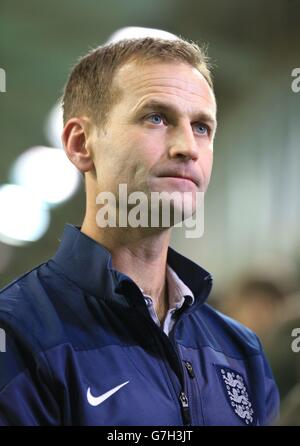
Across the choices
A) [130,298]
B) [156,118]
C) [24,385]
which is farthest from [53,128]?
[24,385]

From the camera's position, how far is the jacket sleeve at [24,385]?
1.94 ft

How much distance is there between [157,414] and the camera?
656 mm

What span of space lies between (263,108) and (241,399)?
137cm

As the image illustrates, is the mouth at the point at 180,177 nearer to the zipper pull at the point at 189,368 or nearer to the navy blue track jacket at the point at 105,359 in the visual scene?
the navy blue track jacket at the point at 105,359

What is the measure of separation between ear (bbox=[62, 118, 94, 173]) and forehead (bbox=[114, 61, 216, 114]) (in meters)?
0.09

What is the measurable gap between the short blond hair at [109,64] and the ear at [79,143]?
0.02 m

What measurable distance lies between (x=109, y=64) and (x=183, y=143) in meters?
0.20

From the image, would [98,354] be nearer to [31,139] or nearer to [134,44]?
[134,44]

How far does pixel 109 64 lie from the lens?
2.69 feet

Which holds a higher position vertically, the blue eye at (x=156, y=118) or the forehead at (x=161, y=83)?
the forehead at (x=161, y=83)

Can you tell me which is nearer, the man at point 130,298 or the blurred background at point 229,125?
the man at point 130,298

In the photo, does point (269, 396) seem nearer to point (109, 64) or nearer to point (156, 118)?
point (156, 118)

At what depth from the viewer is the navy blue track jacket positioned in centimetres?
61

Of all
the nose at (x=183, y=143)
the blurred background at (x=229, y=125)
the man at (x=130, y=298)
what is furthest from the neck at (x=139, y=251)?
the blurred background at (x=229, y=125)
